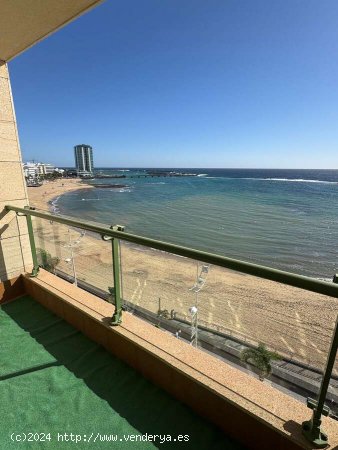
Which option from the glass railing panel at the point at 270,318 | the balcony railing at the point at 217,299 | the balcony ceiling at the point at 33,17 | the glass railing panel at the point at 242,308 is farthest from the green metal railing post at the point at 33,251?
the glass railing panel at the point at 270,318

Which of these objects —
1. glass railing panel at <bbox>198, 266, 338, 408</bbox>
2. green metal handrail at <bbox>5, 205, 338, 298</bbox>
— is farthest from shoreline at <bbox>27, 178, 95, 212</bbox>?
green metal handrail at <bbox>5, 205, 338, 298</bbox>

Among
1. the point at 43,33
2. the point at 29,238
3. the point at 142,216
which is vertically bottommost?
the point at 142,216

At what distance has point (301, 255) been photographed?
68.8 ft

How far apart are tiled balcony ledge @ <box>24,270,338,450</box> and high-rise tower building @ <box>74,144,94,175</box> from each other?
170178mm

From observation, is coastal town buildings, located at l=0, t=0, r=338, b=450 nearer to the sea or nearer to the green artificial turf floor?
the green artificial turf floor

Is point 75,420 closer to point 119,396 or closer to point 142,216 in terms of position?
point 119,396

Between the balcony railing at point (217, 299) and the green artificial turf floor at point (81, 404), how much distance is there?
1.41ft

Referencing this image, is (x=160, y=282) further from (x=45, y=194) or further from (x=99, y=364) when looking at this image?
(x=45, y=194)

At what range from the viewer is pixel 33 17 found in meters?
1.84

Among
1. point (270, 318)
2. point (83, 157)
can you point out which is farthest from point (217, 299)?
point (83, 157)

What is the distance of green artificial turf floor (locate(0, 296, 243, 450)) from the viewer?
148cm

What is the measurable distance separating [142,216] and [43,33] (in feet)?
110

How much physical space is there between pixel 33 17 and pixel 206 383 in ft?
9.00

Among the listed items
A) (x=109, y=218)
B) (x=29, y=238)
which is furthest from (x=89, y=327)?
(x=109, y=218)
